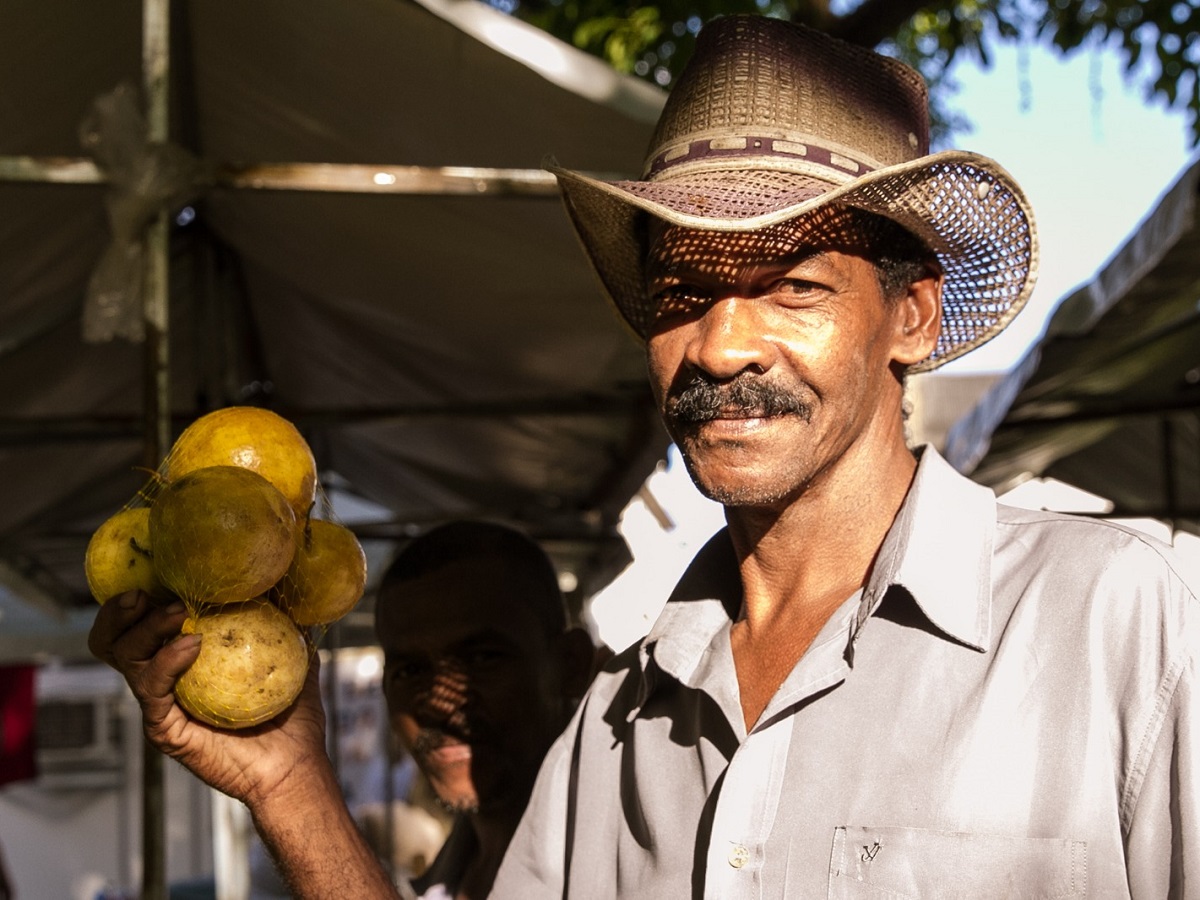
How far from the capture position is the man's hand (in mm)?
1696

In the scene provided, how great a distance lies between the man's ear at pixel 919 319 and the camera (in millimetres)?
2045

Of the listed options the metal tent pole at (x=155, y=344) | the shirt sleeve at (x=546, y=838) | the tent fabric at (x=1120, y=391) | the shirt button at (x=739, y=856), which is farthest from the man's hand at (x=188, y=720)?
the tent fabric at (x=1120, y=391)

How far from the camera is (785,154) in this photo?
191 cm

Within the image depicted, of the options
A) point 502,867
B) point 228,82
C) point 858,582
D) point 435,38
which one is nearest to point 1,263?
point 228,82

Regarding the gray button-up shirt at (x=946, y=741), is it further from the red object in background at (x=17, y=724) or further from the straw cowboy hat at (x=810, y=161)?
the red object in background at (x=17, y=724)

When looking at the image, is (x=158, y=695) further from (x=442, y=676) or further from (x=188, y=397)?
(x=188, y=397)

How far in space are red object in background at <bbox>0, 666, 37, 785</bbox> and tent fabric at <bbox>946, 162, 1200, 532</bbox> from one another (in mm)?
8127

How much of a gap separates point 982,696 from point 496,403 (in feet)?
12.9

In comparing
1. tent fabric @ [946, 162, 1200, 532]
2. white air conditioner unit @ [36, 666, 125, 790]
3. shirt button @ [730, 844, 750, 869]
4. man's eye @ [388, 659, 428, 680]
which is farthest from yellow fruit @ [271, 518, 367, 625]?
white air conditioner unit @ [36, 666, 125, 790]

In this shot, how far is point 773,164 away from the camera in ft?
6.25

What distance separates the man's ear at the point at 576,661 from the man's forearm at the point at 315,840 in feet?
4.12

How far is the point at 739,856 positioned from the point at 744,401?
1.97 feet

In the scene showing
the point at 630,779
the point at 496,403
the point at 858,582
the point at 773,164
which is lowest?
the point at 630,779

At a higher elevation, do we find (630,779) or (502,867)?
(630,779)
